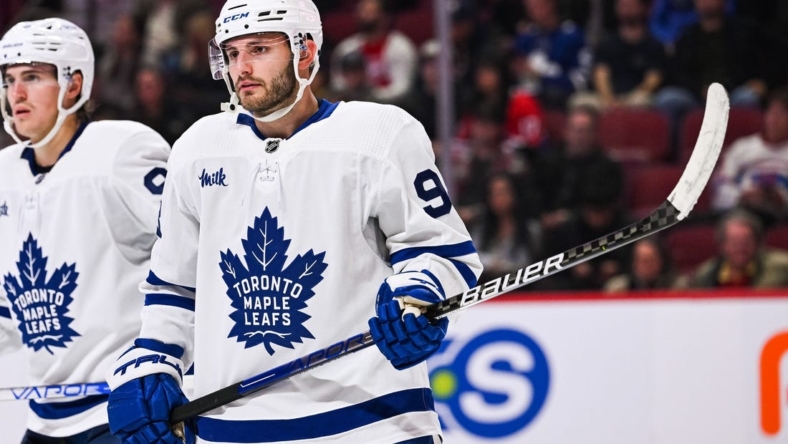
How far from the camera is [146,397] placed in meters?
2.45

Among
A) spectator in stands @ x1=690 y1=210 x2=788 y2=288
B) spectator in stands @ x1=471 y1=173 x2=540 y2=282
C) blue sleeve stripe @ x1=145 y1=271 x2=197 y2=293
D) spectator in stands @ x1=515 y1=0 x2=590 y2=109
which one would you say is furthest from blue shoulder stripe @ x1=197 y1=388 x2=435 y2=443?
spectator in stands @ x1=515 y1=0 x2=590 y2=109

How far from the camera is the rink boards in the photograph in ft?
13.8

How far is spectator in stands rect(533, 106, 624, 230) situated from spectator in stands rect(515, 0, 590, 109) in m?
0.63

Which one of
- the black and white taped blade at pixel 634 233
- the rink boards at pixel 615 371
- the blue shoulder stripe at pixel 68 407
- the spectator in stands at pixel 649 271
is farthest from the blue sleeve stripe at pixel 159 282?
the spectator in stands at pixel 649 271

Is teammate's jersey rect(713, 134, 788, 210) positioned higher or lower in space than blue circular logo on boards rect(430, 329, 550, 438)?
higher

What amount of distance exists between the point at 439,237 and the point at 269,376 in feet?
1.32

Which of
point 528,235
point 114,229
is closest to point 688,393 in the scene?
point 528,235

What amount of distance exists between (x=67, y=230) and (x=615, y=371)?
207 cm

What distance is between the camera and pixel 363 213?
7.74 feet

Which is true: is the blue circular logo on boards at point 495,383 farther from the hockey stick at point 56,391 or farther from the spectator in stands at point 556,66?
the spectator in stands at point 556,66

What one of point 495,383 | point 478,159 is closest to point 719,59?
point 478,159

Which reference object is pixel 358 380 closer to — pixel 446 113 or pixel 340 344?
pixel 340 344

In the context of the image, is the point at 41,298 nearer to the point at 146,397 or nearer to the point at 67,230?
the point at 67,230

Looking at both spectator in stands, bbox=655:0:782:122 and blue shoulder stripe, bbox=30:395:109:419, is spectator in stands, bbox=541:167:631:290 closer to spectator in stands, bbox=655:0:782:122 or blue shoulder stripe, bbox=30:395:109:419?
spectator in stands, bbox=655:0:782:122
